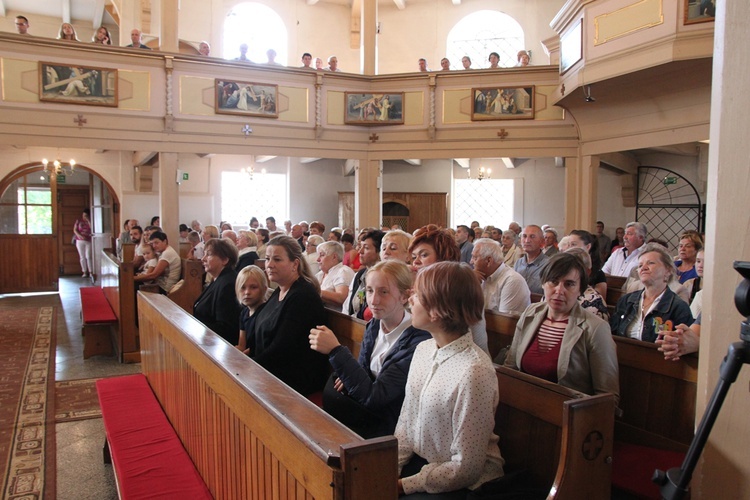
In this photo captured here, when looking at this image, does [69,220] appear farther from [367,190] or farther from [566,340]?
[566,340]

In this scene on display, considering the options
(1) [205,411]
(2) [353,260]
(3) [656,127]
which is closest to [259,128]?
(2) [353,260]

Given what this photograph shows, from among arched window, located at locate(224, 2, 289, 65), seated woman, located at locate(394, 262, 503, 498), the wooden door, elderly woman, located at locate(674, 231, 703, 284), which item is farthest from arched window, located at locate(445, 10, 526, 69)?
seated woman, located at locate(394, 262, 503, 498)

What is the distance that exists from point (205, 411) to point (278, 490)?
0.87 metres

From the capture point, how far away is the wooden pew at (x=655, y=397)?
8.11 feet

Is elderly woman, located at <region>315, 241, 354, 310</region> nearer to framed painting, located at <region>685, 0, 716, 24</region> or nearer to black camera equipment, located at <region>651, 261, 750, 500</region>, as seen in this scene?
black camera equipment, located at <region>651, 261, 750, 500</region>

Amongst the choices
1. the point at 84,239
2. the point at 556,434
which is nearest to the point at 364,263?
the point at 556,434

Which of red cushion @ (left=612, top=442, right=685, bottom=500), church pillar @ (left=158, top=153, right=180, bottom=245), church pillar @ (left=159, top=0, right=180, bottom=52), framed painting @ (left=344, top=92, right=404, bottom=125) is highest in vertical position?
church pillar @ (left=159, top=0, right=180, bottom=52)

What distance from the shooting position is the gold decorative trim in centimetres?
752

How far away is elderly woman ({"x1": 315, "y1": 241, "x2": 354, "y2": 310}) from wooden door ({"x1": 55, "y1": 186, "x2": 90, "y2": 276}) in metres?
12.2

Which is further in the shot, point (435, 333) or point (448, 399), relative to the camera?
point (435, 333)

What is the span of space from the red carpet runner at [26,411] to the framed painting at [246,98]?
4810 mm

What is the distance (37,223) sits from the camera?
12320 millimetres

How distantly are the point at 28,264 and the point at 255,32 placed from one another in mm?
8361

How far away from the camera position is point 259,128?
1064cm
